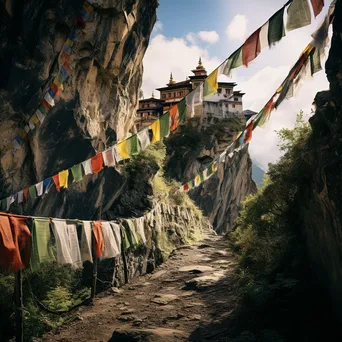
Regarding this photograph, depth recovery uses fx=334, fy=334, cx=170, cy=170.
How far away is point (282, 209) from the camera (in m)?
10.3

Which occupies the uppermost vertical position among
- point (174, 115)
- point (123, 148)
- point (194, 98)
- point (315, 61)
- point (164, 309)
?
point (315, 61)

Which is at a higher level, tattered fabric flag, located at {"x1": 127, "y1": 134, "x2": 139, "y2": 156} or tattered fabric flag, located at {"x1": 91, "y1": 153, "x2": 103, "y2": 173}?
tattered fabric flag, located at {"x1": 127, "y1": 134, "x2": 139, "y2": 156}

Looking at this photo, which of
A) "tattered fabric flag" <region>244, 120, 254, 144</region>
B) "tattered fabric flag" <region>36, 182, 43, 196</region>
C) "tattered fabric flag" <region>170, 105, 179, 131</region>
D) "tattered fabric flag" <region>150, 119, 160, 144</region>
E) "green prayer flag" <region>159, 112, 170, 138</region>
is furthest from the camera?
"tattered fabric flag" <region>36, 182, 43, 196</region>

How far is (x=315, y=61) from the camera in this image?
7.16 metres

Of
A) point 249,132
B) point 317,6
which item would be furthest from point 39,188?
point 317,6

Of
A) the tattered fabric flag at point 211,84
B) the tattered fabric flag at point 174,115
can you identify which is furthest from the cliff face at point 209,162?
the tattered fabric flag at point 211,84

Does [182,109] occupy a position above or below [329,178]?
above

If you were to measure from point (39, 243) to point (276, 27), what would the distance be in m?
6.86

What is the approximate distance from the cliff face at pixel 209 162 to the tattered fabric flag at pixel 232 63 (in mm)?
33394

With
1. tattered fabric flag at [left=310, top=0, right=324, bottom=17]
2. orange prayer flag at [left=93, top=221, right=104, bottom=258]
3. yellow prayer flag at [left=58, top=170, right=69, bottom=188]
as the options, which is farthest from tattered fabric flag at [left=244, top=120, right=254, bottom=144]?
yellow prayer flag at [left=58, top=170, right=69, bottom=188]

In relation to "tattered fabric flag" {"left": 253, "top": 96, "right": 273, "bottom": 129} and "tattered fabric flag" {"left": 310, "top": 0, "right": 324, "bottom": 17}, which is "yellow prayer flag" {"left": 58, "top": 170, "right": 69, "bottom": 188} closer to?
"tattered fabric flag" {"left": 253, "top": 96, "right": 273, "bottom": 129}

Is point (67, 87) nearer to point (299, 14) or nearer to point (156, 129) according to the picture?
point (156, 129)

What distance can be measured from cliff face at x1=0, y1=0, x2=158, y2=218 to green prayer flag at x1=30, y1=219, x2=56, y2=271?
22.6ft

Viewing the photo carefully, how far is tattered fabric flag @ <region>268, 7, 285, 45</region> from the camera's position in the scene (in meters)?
6.66
